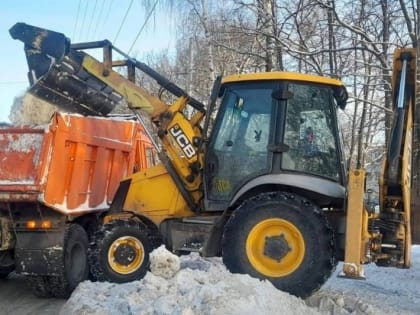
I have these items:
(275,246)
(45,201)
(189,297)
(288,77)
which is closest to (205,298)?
(189,297)

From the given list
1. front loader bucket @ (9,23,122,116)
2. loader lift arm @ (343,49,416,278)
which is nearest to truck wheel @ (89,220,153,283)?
A: front loader bucket @ (9,23,122,116)

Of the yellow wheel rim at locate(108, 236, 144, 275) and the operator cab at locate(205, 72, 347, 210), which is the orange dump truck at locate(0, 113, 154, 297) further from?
the operator cab at locate(205, 72, 347, 210)

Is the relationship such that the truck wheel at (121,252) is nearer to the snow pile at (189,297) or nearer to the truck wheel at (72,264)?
the truck wheel at (72,264)

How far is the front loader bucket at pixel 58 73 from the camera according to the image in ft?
25.4

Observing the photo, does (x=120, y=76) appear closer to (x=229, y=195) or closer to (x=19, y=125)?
(x=19, y=125)

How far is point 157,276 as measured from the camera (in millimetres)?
5902

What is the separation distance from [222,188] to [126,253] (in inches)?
62.6

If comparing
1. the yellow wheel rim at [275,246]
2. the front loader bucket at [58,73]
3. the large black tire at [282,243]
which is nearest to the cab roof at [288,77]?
the large black tire at [282,243]

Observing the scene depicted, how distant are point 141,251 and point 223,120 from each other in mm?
2031

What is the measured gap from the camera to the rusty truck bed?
730 cm

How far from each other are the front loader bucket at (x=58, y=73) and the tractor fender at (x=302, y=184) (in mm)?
2808

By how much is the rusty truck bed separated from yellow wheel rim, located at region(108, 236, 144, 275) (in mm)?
842

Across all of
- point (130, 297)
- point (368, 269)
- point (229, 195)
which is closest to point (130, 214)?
point (229, 195)

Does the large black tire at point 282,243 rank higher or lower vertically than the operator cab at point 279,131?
lower
